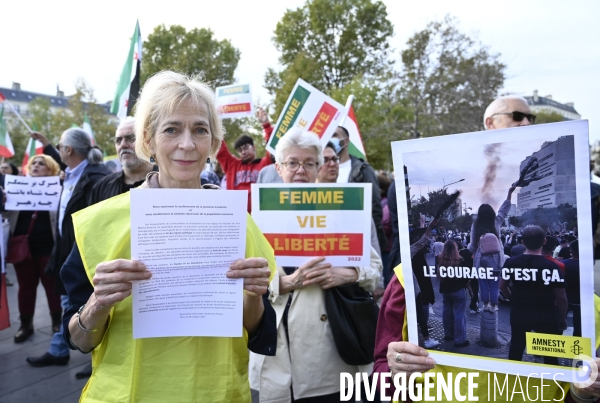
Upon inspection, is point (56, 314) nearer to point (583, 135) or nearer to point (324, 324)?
point (324, 324)

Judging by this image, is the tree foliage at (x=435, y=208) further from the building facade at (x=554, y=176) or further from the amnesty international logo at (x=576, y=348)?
the amnesty international logo at (x=576, y=348)

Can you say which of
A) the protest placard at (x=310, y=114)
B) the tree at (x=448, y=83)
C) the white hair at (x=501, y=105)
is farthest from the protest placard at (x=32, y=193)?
the tree at (x=448, y=83)

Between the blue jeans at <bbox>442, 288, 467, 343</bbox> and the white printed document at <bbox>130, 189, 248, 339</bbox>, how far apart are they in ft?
2.11

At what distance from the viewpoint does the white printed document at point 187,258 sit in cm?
133

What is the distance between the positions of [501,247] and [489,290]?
13 centimetres

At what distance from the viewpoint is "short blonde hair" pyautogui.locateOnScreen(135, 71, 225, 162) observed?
1.55 meters

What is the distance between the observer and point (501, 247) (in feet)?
4.33

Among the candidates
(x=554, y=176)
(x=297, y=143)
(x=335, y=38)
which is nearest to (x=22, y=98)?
→ (x=335, y=38)

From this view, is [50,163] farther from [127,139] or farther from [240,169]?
[127,139]

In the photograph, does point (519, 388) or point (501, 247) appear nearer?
point (501, 247)

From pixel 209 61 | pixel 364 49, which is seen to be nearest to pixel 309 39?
pixel 364 49

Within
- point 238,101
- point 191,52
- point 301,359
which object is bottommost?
point 301,359

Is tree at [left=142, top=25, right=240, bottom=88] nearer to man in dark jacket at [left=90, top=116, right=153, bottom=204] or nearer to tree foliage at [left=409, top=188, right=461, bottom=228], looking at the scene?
man in dark jacket at [left=90, top=116, right=153, bottom=204]

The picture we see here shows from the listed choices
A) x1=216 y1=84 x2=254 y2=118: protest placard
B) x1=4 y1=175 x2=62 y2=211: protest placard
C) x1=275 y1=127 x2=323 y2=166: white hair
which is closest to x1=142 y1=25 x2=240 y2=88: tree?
x1=216 y1=84 x2=254 y2=118: protest placard
